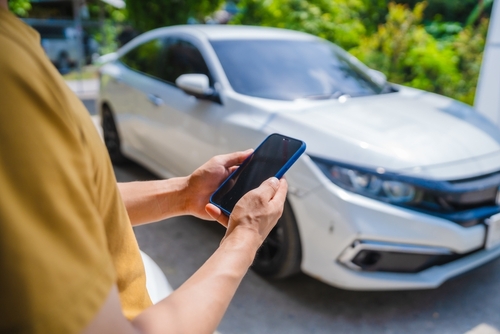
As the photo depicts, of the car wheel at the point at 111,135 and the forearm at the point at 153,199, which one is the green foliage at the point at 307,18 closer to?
the car wheel at the point at 111,135

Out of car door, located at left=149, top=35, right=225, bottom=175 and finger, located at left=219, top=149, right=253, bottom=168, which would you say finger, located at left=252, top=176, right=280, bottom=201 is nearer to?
finger, located at left=219, top=149, right=253, bottom=168

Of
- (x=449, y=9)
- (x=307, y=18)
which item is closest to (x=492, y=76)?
(x=307, y=18)

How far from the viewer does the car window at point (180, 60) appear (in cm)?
366

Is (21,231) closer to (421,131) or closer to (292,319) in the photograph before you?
(292,319)

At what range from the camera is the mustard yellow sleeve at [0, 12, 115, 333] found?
0.55 meters

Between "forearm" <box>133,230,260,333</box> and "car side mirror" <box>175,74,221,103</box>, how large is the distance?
7.81ft

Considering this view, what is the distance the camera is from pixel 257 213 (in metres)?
1.03

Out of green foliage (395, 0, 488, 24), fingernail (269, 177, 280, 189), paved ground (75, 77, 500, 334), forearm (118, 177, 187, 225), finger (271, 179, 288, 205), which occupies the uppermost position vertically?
fingernail (269, 177, 280, 189)

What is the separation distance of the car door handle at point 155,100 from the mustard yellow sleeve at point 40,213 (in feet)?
10.8

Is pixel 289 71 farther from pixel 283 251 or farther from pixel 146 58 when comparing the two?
pixel 146 58

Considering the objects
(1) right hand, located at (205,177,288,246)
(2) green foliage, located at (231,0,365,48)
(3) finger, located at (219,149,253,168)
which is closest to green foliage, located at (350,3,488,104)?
(2) green foliage, located at (231,0,365,48)

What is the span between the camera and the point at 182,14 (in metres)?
8.72

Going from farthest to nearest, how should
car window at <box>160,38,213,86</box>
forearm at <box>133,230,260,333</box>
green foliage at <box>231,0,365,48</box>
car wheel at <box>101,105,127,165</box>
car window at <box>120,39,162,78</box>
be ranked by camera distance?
green foliage at <box>231,0,365,48</box> → car wheel at <box>101,105,127,165</box> → car window at <box>120,39,162,78</box> → car window at <box>160,38,213,86</box> → forearm at <box>133,230,260,333</box>

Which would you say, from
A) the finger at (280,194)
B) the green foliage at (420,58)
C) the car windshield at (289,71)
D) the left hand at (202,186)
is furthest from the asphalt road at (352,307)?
the green foliage at (420,58)
